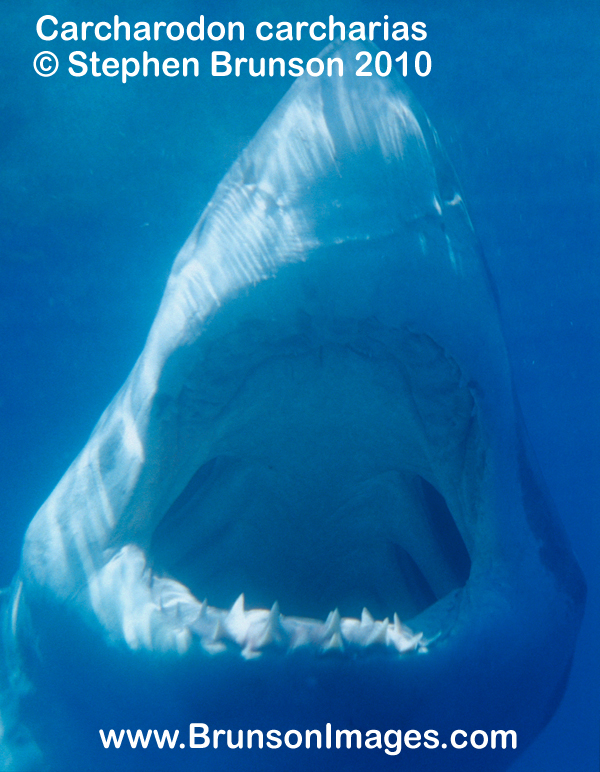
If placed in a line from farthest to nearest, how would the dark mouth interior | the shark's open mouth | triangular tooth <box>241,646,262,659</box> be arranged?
the dark mouth interior
the shark's open mouth
triangular tooth <box>241,646,262,659</box>

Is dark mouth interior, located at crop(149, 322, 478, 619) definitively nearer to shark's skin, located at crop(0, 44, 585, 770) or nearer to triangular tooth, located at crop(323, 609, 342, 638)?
shark's skin, located at crop(0, 44, 585, 770)

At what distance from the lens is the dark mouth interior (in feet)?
6.55

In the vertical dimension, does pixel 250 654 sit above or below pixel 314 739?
above

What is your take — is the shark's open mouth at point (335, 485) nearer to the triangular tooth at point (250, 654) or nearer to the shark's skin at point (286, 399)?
the shark's skin at point (286, 399)

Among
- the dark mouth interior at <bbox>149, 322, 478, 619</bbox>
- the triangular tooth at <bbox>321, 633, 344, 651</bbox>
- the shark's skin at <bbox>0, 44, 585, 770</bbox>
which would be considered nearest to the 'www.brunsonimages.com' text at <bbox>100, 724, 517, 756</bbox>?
the shark's skin at <bbox>0, 44, 585, 770</bbox>

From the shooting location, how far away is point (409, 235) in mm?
1577

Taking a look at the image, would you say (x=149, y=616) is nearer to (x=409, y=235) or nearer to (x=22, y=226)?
(x=409, y=235)

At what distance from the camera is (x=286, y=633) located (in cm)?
134

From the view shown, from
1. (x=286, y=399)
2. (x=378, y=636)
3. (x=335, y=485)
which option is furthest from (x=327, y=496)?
(x=378, y=636)

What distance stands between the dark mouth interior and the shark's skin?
20 mm

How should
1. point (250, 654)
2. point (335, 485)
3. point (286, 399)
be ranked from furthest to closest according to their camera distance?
point (335, 485)
point (286, 399)
point (250, 654)

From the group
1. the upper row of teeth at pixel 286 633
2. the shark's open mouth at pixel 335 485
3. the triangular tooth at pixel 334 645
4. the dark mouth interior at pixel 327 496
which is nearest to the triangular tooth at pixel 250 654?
the upper row of teeth at pixel 286 633

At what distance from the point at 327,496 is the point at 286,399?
578 millimetres

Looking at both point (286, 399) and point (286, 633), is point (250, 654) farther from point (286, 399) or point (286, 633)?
point (286, 399)
